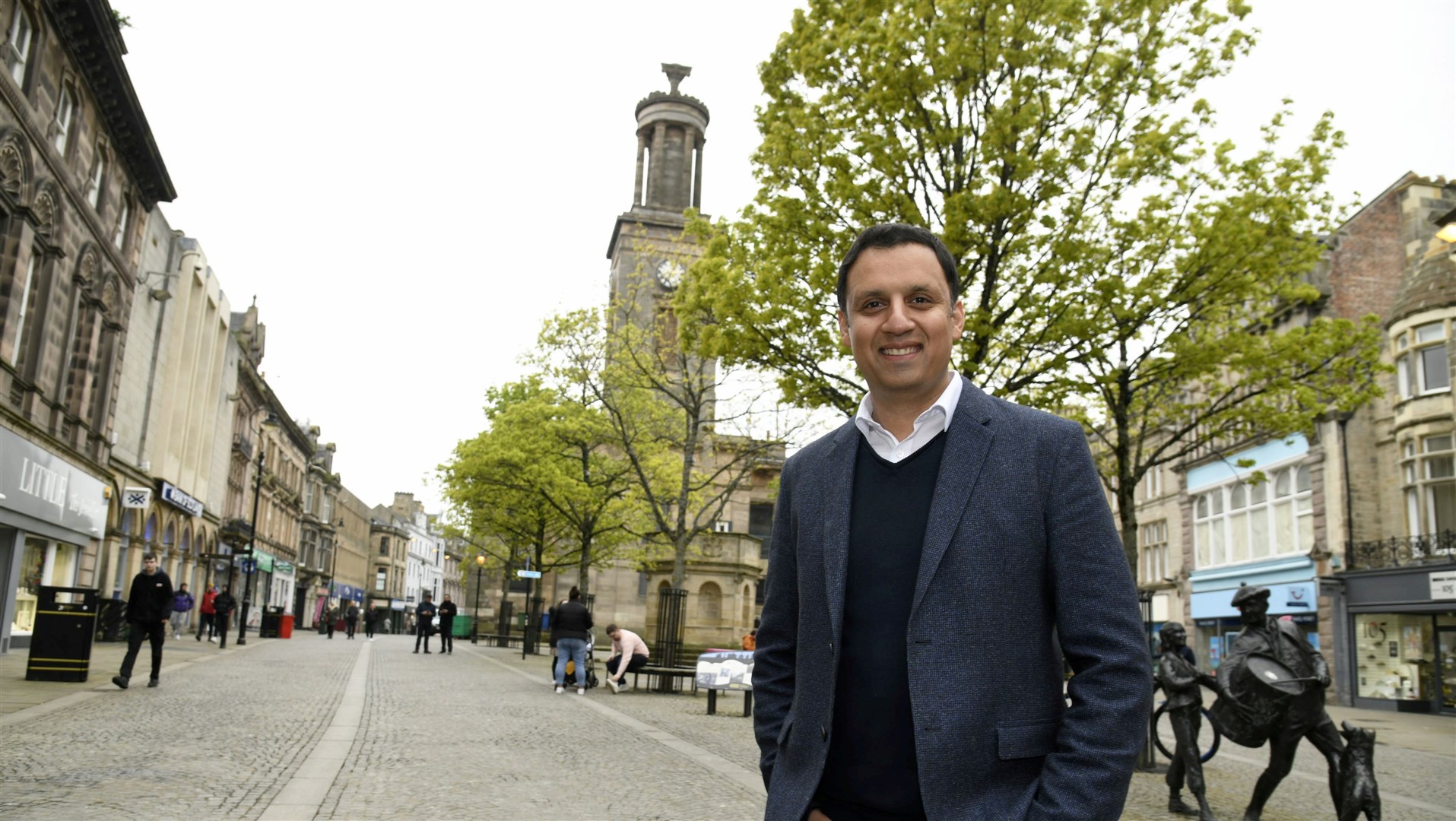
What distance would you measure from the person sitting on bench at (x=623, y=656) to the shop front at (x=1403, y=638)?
17.6m

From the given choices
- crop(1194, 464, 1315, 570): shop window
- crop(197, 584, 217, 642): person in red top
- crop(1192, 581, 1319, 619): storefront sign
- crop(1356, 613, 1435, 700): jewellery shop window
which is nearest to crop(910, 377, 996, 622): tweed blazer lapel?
crop(1192, 581, 1319, 619): storefront sign

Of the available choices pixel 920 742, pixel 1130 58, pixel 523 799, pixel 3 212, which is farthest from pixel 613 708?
pixel 920 742

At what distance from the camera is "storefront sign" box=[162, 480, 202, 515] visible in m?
33.7

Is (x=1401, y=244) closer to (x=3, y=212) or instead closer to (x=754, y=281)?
(x=754, y=281)

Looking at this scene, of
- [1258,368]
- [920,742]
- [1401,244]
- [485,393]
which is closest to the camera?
[920,742]

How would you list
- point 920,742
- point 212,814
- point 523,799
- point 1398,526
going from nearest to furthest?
1. point 920,742
2. point 212,814
3. point 523,799
4. point 1398,526

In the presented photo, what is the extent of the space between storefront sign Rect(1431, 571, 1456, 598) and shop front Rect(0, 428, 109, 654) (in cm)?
2774

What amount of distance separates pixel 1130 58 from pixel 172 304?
29.2 metres

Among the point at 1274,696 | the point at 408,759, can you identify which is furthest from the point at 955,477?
the point at 408,759

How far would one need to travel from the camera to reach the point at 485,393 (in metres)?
51.4

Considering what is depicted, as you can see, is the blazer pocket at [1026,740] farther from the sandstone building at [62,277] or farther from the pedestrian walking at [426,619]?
the pedestrian walking at [426,619]

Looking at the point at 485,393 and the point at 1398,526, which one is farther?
the point at 485,393

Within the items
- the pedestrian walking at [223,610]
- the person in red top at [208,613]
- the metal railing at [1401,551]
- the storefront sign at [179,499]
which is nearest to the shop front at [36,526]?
the pedestrian walking at [223,610]

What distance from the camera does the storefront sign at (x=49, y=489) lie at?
2031 cm
